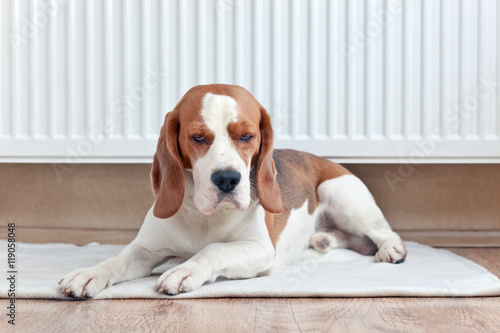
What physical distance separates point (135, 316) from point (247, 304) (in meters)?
0.26

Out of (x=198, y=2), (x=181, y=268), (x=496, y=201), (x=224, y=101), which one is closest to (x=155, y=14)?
(x=198, y=2)

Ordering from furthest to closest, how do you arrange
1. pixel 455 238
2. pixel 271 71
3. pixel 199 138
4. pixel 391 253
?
1. pixel 455 238
2. pixel 271 71
3. pixel 391 253
4. pixel 199 138

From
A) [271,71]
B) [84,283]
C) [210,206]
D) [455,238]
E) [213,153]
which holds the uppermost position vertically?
[271,71]

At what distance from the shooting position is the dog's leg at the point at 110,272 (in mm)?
1396

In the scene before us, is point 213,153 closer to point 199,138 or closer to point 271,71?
point 199,138

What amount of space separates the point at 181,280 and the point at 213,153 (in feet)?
1.05

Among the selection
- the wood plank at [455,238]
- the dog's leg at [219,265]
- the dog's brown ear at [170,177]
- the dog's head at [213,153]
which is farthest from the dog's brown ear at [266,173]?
the wood plank at [455,238]

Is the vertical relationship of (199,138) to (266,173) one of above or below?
above

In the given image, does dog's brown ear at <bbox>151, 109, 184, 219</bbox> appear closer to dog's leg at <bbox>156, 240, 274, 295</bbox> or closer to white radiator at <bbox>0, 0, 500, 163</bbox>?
dog's leg at <bbox>156, 240, 274, 295</bbox>

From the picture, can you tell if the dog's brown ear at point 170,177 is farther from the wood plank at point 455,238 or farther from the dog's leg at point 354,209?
the wood plank at point 455,238

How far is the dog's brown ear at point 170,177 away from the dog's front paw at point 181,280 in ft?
0.56

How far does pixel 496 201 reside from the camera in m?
2.46

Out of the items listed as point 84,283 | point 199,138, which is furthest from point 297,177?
point 84,283

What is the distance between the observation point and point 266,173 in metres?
1.65
